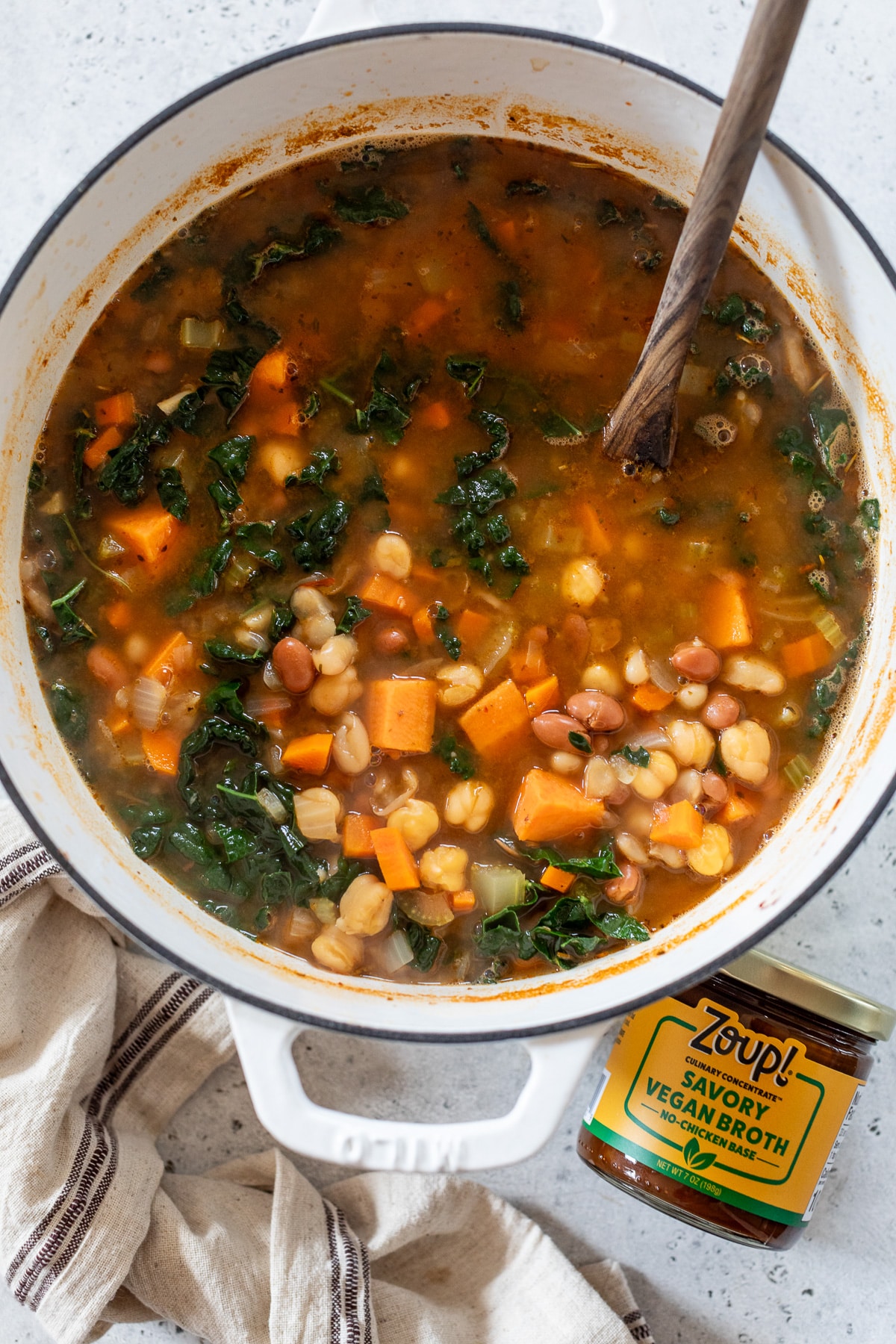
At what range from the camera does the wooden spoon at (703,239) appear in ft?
5.35

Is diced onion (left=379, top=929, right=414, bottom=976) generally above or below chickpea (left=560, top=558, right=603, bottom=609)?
below

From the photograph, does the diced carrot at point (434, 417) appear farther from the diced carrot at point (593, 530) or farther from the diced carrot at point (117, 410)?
the diced carrot at point (117, 410)

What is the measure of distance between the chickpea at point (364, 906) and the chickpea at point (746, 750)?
0.80 metres

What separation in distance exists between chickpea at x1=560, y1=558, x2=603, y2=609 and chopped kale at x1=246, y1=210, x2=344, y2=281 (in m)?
0.86

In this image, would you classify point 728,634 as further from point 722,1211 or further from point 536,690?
point 722,1211

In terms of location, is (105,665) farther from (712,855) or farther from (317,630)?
(712,855)

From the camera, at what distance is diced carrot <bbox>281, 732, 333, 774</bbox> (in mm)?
2377

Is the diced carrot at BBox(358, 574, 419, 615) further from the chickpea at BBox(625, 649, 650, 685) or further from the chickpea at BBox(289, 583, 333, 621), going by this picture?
the chickpea at BBox(625, 649, 650, 685)

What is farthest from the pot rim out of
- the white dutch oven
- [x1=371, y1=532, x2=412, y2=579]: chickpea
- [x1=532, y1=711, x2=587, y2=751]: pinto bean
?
[x1=371, y1=532, x2=412, y2=579]: chickpea

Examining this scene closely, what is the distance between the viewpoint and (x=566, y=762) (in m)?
2.39

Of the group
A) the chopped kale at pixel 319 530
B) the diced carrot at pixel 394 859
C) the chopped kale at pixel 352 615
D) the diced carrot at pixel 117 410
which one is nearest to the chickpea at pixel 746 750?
the diced carrot at pixel 394 859

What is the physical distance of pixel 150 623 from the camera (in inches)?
93.3

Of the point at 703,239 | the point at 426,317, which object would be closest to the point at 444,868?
the point at 426,317

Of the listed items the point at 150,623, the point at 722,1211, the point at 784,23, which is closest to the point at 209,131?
the point at 150,623
